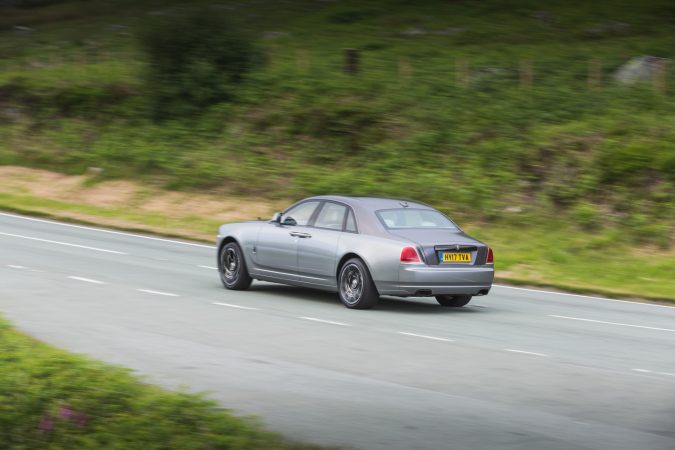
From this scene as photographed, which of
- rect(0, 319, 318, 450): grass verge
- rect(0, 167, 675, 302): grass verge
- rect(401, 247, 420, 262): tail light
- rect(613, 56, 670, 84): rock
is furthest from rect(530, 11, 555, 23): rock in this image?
rect(0, 319, 318, 450): grass verge

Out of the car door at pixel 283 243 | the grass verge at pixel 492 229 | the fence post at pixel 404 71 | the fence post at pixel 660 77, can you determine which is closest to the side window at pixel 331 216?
the car door at pixel 283 243

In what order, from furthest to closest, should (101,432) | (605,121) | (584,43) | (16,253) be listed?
(584,43) → (605,121) → (16,253) → (101,432)

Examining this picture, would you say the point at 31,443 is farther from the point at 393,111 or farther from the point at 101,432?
the point at 393,111

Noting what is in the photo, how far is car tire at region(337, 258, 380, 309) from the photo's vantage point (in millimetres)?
14602

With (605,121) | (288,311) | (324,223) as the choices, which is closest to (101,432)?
(288,311)

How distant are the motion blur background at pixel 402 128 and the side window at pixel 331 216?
553 centimetres

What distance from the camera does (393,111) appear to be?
32688 millimetres

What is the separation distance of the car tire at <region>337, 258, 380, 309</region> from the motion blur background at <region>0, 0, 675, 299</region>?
5.88 metres

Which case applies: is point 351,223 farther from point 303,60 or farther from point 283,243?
point 303,60

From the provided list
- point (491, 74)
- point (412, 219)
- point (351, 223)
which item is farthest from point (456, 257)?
point (491, 74)

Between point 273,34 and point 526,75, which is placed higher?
point 273,34

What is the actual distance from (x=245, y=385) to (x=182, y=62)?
28616mm

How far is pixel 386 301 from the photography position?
1612cm

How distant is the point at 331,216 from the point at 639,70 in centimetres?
1944
